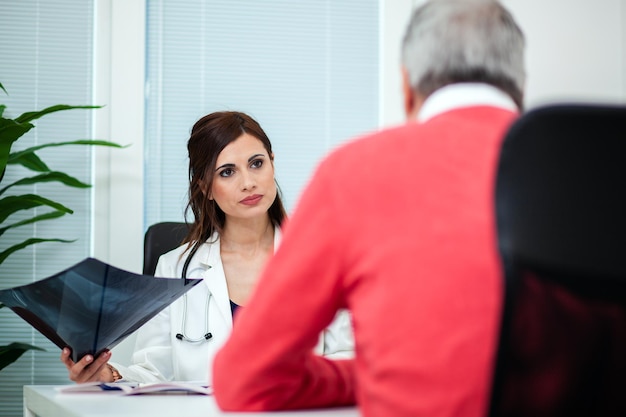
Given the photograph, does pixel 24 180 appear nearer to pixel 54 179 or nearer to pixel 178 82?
pixel 54 179

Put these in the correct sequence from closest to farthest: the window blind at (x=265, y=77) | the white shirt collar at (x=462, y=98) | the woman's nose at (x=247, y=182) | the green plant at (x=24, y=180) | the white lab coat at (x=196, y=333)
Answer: the white shirt collar at (x=462, y=98) < the white lab coat at (x=196, y=333) < the woman's nose at (x=247, y=182) < the green plant at (x=24, y=180) < the window blind at (x=265, y=77)

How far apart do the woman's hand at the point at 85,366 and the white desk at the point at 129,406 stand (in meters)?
0.12

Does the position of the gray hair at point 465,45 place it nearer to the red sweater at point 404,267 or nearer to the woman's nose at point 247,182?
the red sweater at point 404,267

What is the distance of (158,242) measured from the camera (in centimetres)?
262

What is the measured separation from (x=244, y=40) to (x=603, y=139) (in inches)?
111

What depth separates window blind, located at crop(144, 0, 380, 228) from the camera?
3.32 meters

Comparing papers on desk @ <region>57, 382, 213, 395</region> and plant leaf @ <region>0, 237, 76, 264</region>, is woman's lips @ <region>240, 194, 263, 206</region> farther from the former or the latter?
papers on desk @ <region>57, 382, 213, 395</region>

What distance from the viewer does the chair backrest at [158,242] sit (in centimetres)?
261

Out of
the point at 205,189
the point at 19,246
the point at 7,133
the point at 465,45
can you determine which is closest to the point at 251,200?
the point at 205,189

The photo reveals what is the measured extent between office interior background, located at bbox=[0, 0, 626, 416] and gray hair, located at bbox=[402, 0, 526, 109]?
7.95 ft

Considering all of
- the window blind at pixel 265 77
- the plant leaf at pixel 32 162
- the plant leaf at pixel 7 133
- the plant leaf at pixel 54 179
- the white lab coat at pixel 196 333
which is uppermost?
the window blind at pixel 265 77

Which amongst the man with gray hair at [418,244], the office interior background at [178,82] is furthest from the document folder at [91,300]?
the office interior background at [178,82]

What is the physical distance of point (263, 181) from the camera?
2.55 m

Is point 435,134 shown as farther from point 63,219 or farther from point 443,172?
point 63,219
